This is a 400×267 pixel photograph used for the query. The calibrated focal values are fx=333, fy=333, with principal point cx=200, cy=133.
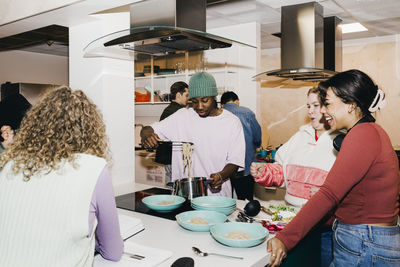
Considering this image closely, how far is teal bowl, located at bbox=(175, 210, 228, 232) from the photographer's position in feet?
4.72

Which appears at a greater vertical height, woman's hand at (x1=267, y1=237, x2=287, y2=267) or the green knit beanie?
the green knit beanie

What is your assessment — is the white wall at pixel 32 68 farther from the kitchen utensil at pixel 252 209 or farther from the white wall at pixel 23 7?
the kitchen utensil at pixel 252 209

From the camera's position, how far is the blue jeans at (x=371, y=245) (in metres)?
1.22

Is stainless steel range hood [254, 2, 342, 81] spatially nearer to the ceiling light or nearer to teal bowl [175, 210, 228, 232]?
the ceiling light

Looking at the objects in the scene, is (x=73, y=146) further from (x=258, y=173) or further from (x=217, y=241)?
(x=258, y=173)

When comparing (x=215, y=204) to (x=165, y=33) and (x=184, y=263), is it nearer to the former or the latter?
(x=184, y=263)

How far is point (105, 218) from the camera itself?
110 centimetres

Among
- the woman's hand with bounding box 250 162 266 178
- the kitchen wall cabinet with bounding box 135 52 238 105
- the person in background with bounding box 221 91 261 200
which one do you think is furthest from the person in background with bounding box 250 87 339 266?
the kitchen wall cabinet with bounding box 135 52 238 105

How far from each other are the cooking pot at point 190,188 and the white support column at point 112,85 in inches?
29.4

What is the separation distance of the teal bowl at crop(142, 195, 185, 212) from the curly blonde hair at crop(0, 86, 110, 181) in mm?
637

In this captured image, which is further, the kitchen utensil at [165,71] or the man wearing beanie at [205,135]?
the kitchen utensil at [165,71]

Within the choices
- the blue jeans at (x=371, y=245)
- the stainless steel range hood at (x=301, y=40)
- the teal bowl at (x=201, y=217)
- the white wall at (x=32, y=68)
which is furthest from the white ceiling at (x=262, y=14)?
the white wall at (x=32, y=68)

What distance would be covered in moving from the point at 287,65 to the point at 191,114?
129 centimetres

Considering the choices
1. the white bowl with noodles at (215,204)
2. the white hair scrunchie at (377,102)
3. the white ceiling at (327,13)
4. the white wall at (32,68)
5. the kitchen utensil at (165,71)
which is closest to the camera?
the white hair scrunchie at (377,102)
